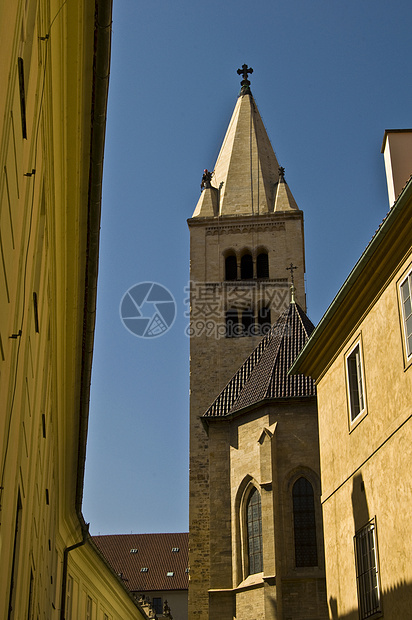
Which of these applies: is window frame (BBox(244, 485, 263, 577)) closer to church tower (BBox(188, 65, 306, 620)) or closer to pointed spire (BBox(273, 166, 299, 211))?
church tower (BBox(188, 65, 306, 620))

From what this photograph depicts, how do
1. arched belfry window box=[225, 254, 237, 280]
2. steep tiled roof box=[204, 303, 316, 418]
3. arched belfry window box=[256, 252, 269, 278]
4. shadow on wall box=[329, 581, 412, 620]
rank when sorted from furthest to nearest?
arched belfry window box=[256, 252, 269, 278] < arched belfry window box=[225, 254, 237, 280] < steep tiled roof box=[204, 303, 316, 418] < shadow on wall box=[329, 581, 412, 620]

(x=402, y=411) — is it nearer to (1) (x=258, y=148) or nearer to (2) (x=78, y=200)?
(2) (x=78, y=200)

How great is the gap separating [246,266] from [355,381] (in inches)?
1218

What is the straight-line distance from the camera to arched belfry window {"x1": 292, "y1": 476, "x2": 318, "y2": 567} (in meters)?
23.8

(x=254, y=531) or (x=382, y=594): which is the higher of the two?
(x=254, y=531)

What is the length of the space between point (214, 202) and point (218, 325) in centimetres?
872

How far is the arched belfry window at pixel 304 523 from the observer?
23781 millimetres

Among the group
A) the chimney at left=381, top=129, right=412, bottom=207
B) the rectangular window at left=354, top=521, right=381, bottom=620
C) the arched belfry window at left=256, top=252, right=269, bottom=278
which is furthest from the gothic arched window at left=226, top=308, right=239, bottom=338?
the rectangular window at left=354, top=521, right=381, bottom=620

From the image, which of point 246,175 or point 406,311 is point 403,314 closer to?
point 406,311

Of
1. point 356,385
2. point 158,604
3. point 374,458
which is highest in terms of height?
point 158,604

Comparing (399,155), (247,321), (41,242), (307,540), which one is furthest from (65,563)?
(247,321)

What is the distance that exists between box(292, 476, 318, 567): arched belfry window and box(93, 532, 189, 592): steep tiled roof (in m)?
35.6

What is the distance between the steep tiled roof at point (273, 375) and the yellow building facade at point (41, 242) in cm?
1296

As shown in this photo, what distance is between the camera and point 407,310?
11602 millimetres
